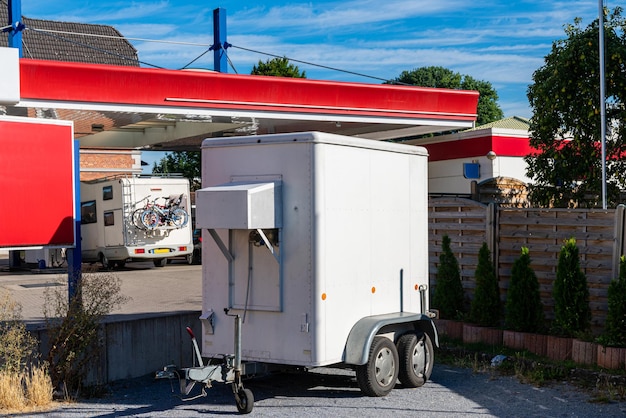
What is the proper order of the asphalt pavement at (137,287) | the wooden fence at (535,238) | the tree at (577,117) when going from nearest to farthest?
the wooden fence at (535,238), the asphalt pavement at (137,287), the tree at (577,117)

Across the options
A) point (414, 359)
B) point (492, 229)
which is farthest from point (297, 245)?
point (492, 229)

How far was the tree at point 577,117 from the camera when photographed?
56.8 ft

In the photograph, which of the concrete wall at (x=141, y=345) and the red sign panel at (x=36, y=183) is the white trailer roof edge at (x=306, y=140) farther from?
the concrete wall at (x=141, y=345)

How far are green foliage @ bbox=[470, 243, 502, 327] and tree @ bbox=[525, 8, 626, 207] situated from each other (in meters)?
6.02

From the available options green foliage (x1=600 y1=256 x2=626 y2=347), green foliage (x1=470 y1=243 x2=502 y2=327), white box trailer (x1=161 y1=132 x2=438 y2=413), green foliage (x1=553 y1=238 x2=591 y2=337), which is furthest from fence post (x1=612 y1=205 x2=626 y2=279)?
white box trailer (x1=161 y1=132 x2=438 y2=413)

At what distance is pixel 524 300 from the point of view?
11531 mm

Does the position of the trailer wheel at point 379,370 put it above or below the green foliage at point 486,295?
below

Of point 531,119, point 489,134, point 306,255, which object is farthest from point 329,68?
point 306,255

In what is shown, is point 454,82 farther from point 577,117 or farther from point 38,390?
point 38,390

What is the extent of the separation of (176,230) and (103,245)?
2196mm

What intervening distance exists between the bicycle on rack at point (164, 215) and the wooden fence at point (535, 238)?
1114 centimetres

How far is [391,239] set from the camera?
9.98 meters

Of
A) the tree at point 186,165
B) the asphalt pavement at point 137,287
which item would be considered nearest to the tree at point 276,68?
the tree at point 186,165

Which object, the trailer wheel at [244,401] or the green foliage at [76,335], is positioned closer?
the trailer wheel at [244,401]
